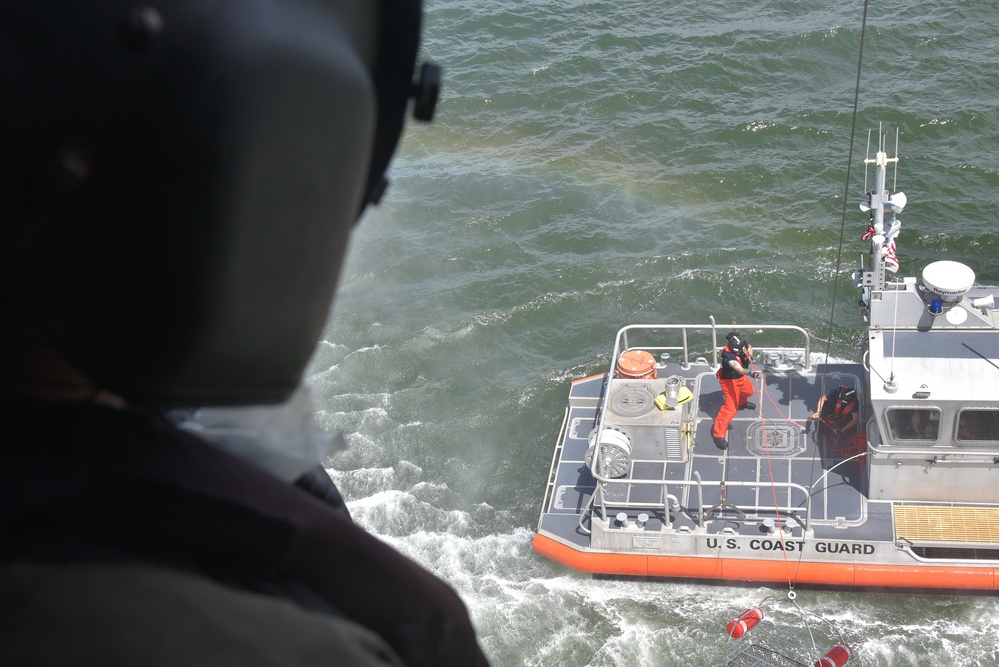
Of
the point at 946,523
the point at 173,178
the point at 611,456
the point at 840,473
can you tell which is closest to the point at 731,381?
the point at 840,473

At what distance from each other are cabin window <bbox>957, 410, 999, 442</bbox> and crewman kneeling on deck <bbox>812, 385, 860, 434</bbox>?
4.59 ft

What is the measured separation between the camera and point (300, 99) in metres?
0.78

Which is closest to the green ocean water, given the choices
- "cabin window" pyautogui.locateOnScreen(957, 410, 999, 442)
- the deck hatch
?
the deck hatch

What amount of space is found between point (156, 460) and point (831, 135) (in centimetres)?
2174

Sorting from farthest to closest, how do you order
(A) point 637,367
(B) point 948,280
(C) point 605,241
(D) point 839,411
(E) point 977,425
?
1. (C) point 605,241
2. (A) point 637,367
3. (D) point 839,411
4. (B) point 948,280
5. (E) point 977,425

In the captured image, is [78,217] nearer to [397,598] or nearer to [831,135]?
[397,598]

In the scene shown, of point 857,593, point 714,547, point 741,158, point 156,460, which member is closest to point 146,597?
point 156,460

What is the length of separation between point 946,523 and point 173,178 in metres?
11.9

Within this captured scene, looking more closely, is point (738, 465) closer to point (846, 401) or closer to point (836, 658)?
point (846, 401)

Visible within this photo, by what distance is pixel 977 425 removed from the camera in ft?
34.6

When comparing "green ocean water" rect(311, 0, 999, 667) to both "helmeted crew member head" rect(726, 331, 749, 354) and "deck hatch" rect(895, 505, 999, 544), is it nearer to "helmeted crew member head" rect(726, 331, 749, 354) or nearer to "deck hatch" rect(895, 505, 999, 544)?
"deck hatch" rect(895, 505, 999, 544)

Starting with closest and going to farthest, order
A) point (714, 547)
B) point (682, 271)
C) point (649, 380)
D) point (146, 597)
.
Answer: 1. point (146, 597)
2. point (714, 547)
3. point (649, 380)
4. point (682, 271)

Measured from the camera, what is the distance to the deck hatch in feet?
35.8

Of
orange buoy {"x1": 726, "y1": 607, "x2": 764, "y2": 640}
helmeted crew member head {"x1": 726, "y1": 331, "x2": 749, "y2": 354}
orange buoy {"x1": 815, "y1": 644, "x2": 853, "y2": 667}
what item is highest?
helmeted crew member head {"x1": 726, "y1": 331, "x2": 749, "y2": 354}
